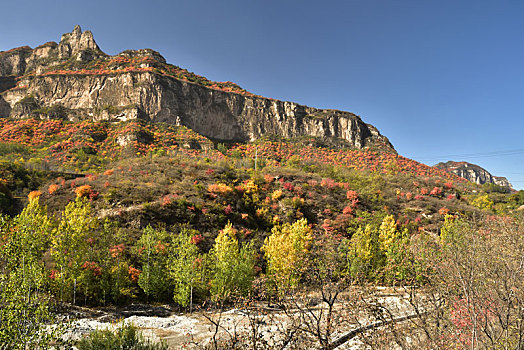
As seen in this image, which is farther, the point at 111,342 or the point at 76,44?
the point at 76,44

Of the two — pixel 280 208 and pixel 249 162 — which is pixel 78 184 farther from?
pixel 249 162

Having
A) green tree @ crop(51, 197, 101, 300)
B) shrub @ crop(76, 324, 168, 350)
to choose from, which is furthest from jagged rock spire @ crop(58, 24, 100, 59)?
shrub @ crop(76, 324, 168, 350)

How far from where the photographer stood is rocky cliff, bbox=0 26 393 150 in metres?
100

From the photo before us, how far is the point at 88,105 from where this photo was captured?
100500 mm

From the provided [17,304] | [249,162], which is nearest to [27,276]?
[17,304]

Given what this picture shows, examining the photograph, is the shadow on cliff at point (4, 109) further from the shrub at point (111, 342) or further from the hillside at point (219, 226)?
the shrub at point (111, 342)

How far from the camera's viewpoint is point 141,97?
10050 centimetres

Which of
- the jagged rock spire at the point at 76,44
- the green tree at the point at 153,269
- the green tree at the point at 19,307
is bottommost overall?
the green tree at the point at 153,269

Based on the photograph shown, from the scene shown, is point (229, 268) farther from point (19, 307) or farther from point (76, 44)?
point (76, 44)

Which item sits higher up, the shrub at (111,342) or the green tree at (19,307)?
the green tree at (19,307)

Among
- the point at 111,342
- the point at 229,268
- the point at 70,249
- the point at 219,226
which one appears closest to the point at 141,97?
the point at 219,226

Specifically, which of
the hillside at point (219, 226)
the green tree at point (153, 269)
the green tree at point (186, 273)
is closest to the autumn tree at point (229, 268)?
the hillside at point (219, 226)

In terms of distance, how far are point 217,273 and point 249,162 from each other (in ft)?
179

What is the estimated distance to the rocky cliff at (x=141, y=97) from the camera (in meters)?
100
